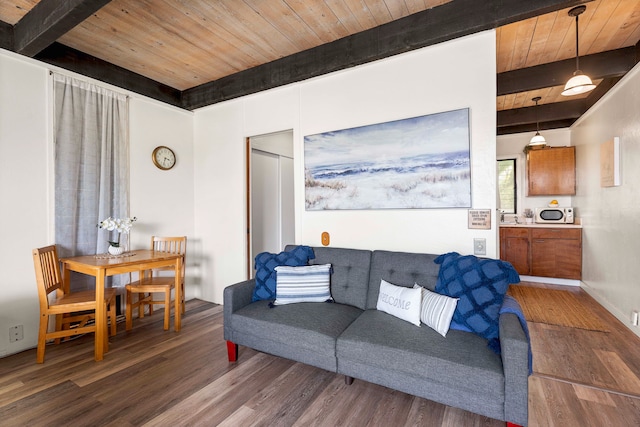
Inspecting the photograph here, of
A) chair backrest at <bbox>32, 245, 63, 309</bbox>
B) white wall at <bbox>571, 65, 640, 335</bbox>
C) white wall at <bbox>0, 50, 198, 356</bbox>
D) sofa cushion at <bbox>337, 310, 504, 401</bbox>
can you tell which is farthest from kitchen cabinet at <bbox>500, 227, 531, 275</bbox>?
white wall at <bbox>0, 50, 198, 356</bbox>

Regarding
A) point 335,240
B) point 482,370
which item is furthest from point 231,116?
point 482,370

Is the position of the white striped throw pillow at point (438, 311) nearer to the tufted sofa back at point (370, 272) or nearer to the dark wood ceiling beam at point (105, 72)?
the tufted sofa back at point (370, 272)

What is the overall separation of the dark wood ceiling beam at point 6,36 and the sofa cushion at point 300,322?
2.88 metres

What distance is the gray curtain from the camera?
277 centimetres

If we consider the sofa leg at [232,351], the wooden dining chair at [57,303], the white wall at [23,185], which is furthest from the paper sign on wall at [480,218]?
the white wall at [23,185]

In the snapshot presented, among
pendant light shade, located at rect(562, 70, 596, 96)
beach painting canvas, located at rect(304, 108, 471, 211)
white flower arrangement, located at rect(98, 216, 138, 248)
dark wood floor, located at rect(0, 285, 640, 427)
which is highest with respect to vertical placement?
pendant light shade, located at rect(562, 70, 596, 96)

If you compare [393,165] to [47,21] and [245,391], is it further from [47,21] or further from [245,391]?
[47,21]

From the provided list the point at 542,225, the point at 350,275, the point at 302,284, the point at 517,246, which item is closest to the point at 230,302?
the point at 302,284

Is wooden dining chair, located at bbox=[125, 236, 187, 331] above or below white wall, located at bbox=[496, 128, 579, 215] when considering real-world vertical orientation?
below

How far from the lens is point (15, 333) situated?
2.48 metres

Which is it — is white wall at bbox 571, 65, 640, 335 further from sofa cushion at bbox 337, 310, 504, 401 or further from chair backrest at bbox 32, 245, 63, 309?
chair backrest at bbox 32, 245, 63, 309

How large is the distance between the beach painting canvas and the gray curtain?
6.59 ft

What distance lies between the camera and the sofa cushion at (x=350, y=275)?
2449mm

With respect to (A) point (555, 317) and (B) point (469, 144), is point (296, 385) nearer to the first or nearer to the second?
(B) point (469, 144)
